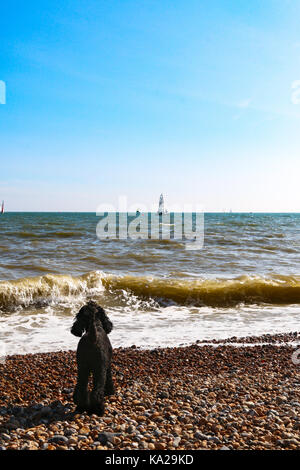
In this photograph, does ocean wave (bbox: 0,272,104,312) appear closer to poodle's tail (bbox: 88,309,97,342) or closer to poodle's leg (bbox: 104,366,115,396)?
poodle's leg (bbox: 104,366,115,396)

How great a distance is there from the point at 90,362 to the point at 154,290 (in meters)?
10.1

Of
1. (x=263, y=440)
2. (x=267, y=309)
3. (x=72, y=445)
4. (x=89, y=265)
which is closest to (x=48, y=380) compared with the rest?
(x=72, y=445)

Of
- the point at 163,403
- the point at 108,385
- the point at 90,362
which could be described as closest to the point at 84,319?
the point at 90,362

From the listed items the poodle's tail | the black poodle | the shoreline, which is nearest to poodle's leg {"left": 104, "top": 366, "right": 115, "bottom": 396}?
the shoreline

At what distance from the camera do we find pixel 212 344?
848cm

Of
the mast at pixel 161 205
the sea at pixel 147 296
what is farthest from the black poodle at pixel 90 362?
the mast at pixel 161 205

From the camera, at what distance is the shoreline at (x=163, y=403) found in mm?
4043

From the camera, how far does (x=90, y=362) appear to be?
478 centimetres

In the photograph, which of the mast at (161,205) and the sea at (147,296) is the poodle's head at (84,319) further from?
the mast at (161,205)

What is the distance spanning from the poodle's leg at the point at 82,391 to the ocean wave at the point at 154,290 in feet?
30.0

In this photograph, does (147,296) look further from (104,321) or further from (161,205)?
(161,205)
